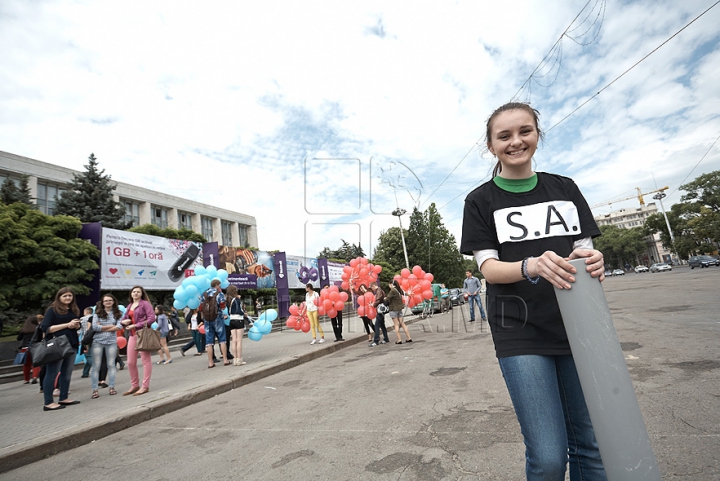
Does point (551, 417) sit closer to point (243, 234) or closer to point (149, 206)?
point (149, 206)

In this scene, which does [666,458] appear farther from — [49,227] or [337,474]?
[49,227]

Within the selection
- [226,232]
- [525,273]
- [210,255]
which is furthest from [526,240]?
[226,232]

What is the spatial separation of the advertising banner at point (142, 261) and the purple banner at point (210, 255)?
4.46 feet

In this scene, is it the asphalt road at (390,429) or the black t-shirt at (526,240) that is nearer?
the black t-shirt at (526,240)

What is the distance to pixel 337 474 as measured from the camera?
2846 mm

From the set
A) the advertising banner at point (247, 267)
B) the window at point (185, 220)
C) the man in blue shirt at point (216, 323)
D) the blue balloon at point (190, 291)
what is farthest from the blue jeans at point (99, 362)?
the window at point (185, 220)

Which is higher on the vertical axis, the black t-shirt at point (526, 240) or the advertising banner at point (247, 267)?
the advertising banner at point (247, 267)

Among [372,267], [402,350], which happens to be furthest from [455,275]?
[402,350]

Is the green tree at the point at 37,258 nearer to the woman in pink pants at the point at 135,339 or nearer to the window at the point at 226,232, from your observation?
the woman in pink pants at the point at 135,339

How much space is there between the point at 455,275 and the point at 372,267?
3306 cm

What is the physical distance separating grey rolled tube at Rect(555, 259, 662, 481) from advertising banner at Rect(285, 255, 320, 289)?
24148mm

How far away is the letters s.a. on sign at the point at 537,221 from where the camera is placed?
1569mm

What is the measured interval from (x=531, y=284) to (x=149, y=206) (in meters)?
56.1

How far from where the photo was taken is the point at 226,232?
6588cm
